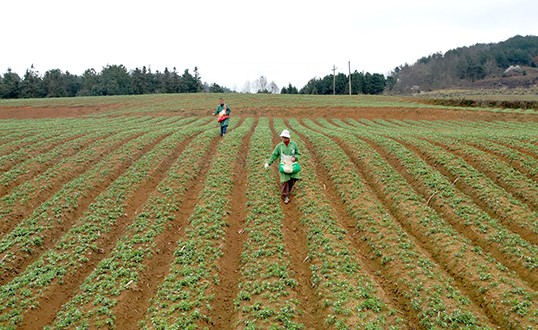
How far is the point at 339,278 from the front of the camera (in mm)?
9984

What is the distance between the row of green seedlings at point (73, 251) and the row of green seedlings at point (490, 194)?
47.8ft

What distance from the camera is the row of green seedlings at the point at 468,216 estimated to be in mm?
10852

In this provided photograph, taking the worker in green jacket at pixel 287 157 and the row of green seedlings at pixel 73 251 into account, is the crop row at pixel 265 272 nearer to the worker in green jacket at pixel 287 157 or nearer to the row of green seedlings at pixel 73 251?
the worker in green jacket at pixel 287 157

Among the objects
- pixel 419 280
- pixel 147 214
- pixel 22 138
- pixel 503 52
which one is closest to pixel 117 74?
pixel 22 138

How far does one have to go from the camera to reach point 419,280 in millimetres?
9703

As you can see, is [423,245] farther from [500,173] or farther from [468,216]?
[500,173]

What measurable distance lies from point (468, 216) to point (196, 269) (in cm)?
1011

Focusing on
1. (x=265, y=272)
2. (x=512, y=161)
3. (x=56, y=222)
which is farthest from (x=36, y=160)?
(x=512, y=161)

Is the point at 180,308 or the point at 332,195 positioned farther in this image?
the point at 332,195

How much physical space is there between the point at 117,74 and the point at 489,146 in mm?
122871

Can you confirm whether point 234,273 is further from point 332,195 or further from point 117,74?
point 117,74

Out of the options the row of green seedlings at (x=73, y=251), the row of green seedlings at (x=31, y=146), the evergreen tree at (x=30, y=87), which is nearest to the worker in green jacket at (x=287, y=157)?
the row of green seedlings at (x=73, y=251)

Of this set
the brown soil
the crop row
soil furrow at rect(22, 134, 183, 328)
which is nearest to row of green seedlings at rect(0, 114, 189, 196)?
soil furrow at rect(22, 134, 183, 328)

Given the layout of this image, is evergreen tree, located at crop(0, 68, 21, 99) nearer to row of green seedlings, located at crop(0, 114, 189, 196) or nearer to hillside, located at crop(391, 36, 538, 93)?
row of green seedlings, located at crop(0, 114, 189, 196)
